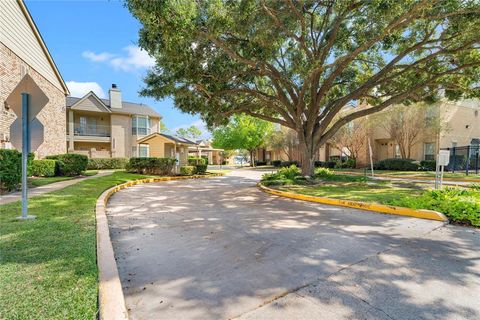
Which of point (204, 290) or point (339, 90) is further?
point (339, 90)

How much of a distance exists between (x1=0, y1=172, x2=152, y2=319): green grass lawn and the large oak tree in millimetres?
6195

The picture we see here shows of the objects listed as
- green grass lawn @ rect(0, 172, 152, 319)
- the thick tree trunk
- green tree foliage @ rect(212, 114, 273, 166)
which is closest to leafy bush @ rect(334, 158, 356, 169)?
green tree foliage @ rect(212, 114, 273, 166)

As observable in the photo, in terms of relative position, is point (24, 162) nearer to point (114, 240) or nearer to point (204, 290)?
point (114, 240)

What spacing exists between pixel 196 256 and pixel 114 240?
1.83 metres

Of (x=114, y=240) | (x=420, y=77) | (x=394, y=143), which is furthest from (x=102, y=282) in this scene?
(x=394, y=143)

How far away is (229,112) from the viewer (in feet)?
48.7

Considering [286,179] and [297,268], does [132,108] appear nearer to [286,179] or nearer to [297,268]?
[286,179]

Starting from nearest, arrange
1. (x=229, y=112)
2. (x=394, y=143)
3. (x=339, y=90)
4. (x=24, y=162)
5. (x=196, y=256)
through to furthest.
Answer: (x=196, y=256) < (x=24, y=162) < (x=229, y=112) < (x=339, y=90) < (x=394, y=143)

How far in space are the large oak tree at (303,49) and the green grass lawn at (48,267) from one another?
619 centimetres

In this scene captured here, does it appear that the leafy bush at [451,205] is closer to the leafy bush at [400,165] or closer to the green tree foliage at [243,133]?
the leafy bush at [400,165]

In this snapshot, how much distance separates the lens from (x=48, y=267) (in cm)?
303

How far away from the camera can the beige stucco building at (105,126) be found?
1059 inches

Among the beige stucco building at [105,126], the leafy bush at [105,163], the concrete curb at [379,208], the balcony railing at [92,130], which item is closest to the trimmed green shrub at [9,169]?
the concrete curb at [379,208]

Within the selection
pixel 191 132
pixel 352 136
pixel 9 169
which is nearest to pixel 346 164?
pixel 352 136
